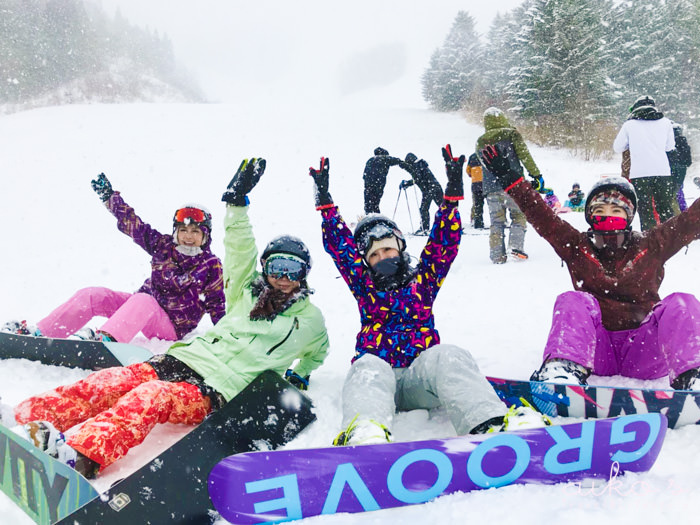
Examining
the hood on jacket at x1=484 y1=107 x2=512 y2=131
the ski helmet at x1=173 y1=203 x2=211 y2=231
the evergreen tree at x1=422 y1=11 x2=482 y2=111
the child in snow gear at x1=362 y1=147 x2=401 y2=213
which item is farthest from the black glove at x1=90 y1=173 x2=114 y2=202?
the evergreen tree at x1=422 y1=11 x2=482 y2=111

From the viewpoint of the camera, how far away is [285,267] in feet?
8.75

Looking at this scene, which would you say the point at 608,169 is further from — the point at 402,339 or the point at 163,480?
the point at 163,480

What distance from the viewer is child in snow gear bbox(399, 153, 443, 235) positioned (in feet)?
22.4

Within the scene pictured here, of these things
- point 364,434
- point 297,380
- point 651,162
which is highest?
point 651,162

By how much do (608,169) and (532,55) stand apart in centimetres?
866

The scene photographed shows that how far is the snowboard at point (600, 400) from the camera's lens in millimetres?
1872

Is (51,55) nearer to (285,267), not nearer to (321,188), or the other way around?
(321,188)

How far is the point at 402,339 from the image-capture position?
2.45 meters

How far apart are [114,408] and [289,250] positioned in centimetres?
124

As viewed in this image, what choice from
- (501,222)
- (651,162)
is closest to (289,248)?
(501,222)

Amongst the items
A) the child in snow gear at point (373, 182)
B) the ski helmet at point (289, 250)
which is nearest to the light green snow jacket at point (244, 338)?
the ski helmet at point (289, 250)

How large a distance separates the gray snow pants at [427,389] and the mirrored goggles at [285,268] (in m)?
0.71

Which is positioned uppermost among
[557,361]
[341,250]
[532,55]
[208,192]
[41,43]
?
[41,43]

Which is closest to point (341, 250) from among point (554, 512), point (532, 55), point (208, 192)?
point (554, 512)
